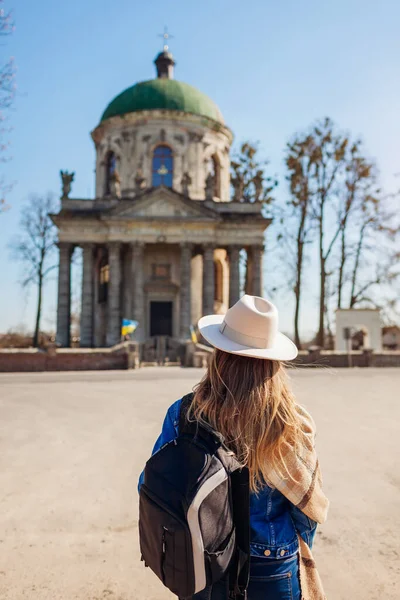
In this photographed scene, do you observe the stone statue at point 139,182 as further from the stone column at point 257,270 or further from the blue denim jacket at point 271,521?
the blue denim jacket at point 271,521

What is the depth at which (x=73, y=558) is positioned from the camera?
4.34 meters

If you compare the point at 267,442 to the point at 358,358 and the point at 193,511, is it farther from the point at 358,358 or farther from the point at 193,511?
the point at 358,358

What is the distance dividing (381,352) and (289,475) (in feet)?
86.2

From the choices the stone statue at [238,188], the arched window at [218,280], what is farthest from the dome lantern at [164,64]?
the arched window at [218,280]

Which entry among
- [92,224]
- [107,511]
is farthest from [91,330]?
[107,511]

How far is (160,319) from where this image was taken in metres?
36.0

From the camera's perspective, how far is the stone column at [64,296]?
110 ft

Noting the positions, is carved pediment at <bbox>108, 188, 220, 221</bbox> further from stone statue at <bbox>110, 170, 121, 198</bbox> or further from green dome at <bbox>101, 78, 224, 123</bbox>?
green dome at <bbox>101, 78, 224, 123</bbox>

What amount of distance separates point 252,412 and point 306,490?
0.44 metres

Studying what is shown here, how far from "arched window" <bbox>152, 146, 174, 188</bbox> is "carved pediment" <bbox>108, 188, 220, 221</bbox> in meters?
5.45

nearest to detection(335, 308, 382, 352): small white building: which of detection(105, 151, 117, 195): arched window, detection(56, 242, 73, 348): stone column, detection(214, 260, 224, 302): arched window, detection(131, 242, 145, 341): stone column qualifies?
detection(131, 242, 145, 341): stone column

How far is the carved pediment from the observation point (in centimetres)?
3381

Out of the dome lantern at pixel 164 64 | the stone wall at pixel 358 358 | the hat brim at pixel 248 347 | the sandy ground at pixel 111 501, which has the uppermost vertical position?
the dome lantern at pixel 164 64

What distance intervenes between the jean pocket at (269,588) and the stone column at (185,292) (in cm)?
3051
